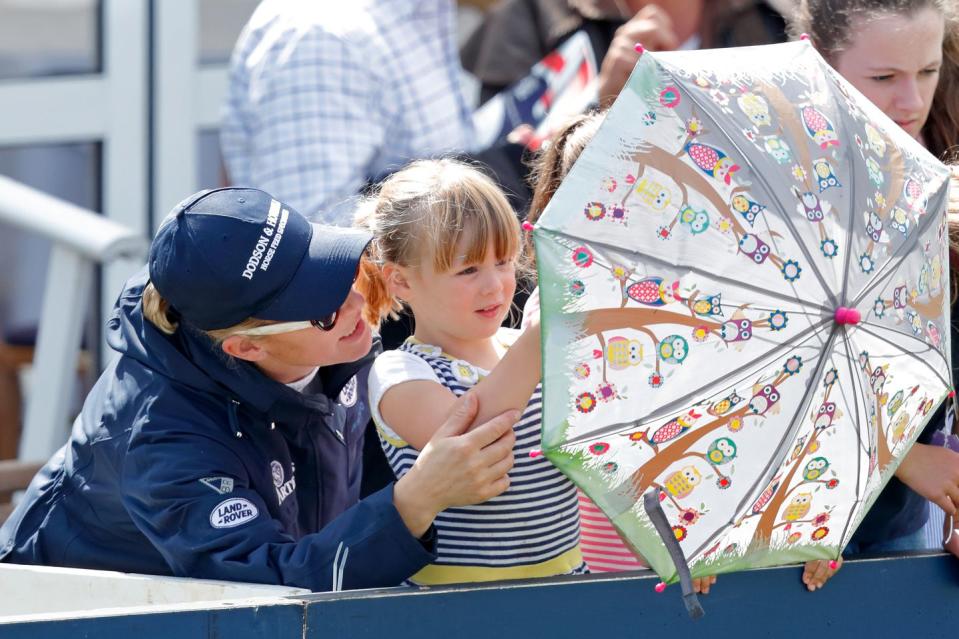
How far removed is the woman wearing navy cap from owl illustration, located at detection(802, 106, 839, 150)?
23.2 inches

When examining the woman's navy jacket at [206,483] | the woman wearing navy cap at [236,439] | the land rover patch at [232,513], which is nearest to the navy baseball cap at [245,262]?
the woman wearing navy cap at [236,439]

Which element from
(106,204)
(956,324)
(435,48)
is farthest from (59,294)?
(956,324)

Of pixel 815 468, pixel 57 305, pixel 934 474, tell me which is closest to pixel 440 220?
pixel 815 468

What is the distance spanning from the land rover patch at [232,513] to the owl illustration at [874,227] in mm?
982

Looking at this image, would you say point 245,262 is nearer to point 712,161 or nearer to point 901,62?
point 712,161

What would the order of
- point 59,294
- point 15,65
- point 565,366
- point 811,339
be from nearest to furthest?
point 565,366 < point 811,339 < point 59,294 < point 15,65

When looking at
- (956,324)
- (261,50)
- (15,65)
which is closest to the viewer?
(956,324)

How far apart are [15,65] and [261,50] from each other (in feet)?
4.67

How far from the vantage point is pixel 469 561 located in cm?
230

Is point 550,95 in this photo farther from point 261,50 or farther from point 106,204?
point 106,204

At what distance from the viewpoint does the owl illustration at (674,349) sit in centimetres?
192

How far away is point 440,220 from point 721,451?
60cm

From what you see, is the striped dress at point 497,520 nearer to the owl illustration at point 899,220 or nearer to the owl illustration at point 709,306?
the owl illustration at point 709,306

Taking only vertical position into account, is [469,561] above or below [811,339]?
below
